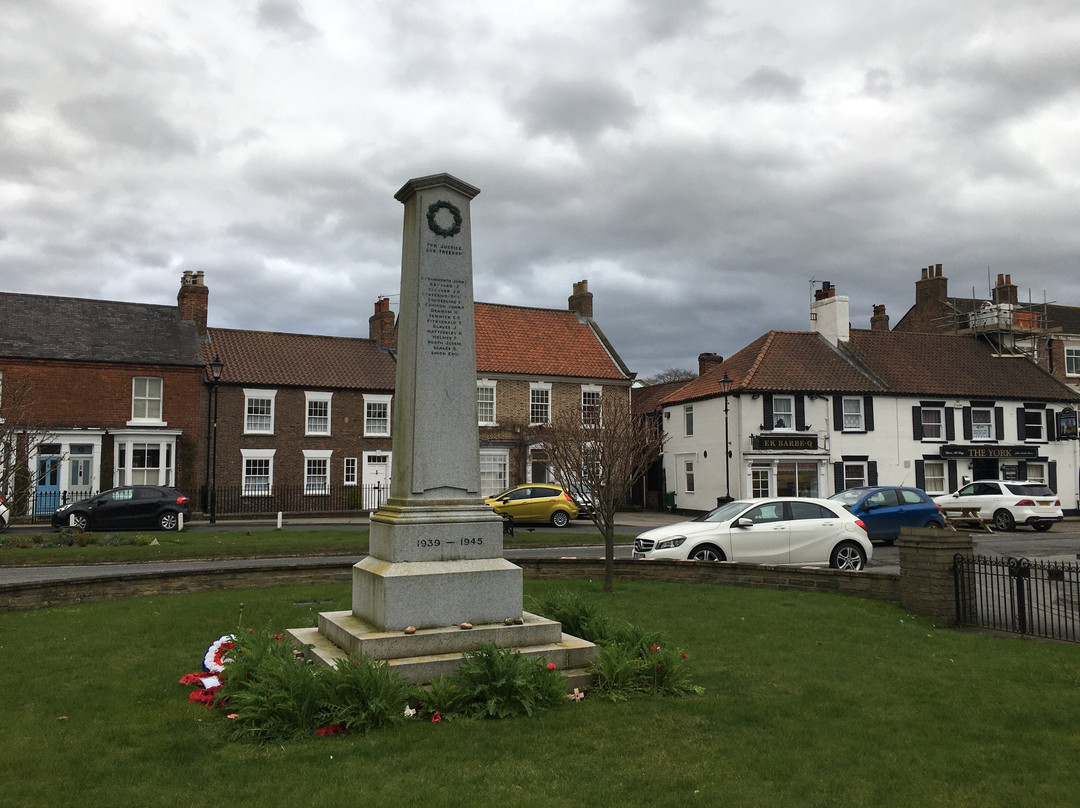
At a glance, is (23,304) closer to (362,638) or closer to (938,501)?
(362,638)

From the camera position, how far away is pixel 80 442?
31141 millimetres

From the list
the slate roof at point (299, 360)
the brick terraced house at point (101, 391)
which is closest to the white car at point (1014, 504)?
the slate roof at point (299, 360)

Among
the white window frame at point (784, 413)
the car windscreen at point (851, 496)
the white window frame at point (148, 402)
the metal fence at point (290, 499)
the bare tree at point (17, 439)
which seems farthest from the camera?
the white window frame at point (784, 413)

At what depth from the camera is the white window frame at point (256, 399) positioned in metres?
34.4

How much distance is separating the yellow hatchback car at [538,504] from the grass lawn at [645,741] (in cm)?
1923

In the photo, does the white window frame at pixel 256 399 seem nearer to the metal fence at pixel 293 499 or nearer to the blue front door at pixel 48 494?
the metal fence at pixel 293 499

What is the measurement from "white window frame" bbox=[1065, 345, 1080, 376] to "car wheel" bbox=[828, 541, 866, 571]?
128 ft

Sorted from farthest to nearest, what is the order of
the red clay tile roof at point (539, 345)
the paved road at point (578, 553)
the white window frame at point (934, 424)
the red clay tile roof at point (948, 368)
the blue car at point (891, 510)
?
the red clay tile roof at point (539, 345) < the red clay tile roof at point (948, 368) < the white window frame at point (934, 424) < the blue car at point (891, 510) < the paved road at point (578, 553)

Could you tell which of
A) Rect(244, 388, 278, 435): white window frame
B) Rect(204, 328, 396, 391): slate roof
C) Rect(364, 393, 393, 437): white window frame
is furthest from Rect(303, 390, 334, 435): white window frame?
Rect(364, 393, 393, 437): white window frame

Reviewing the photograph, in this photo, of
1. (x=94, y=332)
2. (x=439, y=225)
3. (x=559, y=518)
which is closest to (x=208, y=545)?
(x=559, y=518)

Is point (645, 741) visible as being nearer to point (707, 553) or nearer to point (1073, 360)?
point (707, 553)

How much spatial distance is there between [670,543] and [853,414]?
24.9m

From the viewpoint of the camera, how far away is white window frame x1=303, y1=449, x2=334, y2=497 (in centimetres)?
3516

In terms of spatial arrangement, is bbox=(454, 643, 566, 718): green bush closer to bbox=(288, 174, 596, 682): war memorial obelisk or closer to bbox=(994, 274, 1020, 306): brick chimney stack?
bbox=(288, 174, 596, 682): war memorial obelisk
